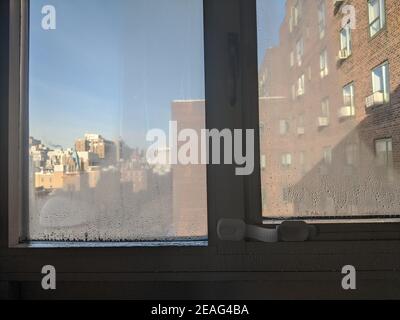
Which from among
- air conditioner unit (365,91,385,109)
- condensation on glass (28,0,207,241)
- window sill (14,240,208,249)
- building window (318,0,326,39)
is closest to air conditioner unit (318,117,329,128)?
air conditioner unit (365,91,385,109)

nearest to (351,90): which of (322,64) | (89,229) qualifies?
(322,64)

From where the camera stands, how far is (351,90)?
1172 mm

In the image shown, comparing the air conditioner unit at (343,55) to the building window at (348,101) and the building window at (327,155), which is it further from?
the building window at (327,155)

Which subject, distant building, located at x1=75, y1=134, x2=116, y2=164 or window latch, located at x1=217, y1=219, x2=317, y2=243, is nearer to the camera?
window latch, located at x1=217, y1=219, x2=317, y2=243

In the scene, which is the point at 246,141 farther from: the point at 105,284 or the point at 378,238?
the point at 105,284

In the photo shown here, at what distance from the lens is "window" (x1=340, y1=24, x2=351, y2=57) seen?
1175 mm

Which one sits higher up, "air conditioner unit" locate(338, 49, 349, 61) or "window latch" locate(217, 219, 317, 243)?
"air conditioner unit" locate(338, 49, 349, 61)

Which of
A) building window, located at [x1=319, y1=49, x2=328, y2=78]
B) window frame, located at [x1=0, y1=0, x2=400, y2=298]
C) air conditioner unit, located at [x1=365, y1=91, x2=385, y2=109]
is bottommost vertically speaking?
window frame, located at [x1=0, y1=0, x2=400, y2=298]

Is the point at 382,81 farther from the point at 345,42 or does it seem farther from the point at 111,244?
the point at 111,244

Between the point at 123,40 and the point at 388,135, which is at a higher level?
the point at 123,40

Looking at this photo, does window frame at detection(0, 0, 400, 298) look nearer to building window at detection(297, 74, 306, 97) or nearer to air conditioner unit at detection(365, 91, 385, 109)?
building window at detection(297, 74, 306, 97)

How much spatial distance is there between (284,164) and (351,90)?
0.96ft

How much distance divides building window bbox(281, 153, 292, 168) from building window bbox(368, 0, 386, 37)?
428 millimetres
